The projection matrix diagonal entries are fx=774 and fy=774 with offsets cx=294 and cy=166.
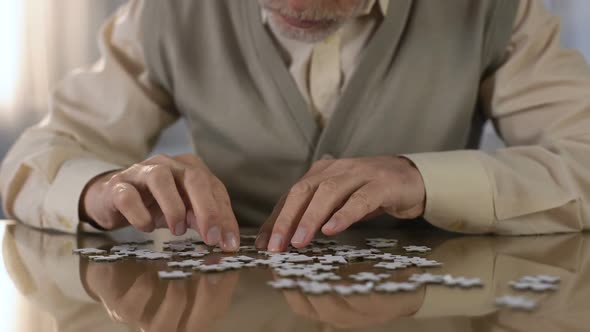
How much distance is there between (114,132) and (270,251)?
836 mm

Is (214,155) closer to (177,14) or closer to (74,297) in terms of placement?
(177,14)

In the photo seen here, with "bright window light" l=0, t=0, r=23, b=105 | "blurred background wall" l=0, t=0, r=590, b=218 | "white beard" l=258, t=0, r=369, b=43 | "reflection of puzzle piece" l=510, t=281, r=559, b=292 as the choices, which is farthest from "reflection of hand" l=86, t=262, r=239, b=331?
"bright window light" l=0, t=0, r=23, b=105

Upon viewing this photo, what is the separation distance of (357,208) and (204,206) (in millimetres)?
239

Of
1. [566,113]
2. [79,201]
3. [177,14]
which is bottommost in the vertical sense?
[79,201]

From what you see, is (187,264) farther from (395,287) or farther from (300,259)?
(395,287)

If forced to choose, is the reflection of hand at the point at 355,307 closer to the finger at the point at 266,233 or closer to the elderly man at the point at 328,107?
the finger at the point at 266,233

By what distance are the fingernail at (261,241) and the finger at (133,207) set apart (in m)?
0.18

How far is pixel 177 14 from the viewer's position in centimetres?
182

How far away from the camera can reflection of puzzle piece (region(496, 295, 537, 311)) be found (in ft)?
2.60

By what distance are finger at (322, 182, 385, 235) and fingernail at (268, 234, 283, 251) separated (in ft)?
0.22

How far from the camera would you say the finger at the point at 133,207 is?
4.15ft

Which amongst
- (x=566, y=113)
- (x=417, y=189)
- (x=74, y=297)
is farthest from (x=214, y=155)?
(x=74, y=297)

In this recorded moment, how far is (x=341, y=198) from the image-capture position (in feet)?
4.06

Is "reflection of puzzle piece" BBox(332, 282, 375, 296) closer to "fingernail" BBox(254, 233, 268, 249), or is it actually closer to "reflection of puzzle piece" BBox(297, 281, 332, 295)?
"reflection of puzzle piece" BBox(297, 281, 332, 295)
